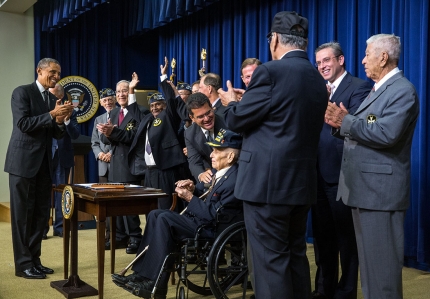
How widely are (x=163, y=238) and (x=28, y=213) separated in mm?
1311

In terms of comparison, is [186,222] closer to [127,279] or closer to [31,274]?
[127,279]

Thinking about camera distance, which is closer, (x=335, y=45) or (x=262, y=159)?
(x=262, y=159)

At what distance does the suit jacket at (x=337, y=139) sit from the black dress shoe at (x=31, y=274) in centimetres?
208

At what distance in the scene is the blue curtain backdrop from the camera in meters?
4.09

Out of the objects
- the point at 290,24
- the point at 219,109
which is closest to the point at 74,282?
the point at 219,109

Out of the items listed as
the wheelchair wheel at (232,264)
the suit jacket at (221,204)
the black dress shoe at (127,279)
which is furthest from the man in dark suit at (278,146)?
the black dress shoe at (127,279)

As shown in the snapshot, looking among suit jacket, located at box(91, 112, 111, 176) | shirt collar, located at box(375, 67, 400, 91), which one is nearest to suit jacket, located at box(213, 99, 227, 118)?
shirt collar, located at box(375, 67, 400, 91)

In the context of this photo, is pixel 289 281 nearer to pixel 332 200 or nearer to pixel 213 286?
pixel 213 286

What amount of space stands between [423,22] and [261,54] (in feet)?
7.08

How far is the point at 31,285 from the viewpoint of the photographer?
3.62m

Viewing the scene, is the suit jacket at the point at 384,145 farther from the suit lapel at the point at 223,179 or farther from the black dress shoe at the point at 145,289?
the black dress shoe at the point at 145,289

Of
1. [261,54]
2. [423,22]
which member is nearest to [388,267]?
[423,22]

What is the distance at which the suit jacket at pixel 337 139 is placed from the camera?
3.01 metres

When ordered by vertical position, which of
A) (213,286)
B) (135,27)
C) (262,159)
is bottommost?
(213,286)
